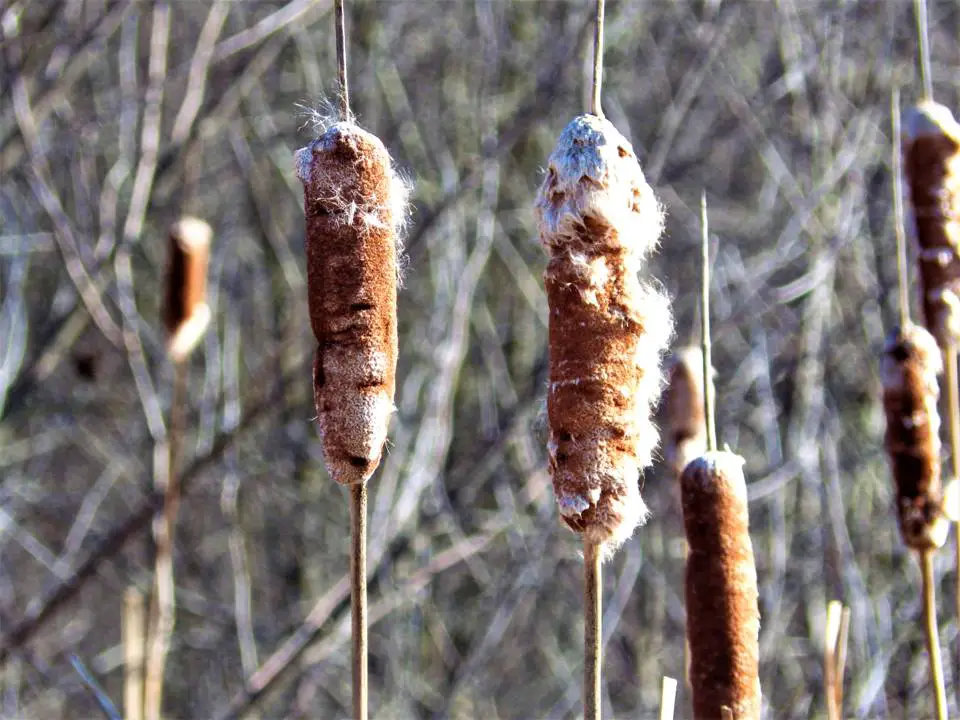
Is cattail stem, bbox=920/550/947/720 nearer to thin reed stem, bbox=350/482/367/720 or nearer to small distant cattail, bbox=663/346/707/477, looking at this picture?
small distant cattail, bbox=663/346/707/477

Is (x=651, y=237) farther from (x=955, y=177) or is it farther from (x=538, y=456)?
(x=538, y=456)

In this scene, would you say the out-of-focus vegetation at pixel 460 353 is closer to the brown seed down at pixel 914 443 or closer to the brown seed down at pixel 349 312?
the brown seed down at pixel 914 443

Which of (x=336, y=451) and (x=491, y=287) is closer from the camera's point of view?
(x=336, y=451)

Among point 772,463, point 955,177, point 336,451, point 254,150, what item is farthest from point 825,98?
point 336,451

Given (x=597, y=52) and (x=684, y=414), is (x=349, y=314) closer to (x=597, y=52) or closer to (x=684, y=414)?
(x=597, y=52)

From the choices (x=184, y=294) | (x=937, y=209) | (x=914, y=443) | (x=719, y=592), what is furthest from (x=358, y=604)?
(x=937, y=209)

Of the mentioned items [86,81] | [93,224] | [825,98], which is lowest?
[93,224]

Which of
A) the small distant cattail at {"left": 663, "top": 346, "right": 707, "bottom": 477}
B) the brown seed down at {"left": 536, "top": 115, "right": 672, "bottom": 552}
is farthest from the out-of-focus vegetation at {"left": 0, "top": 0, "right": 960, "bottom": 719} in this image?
the brown seed down at {"left": 536, "top": 115, "right": 672, "bottom": 552}
